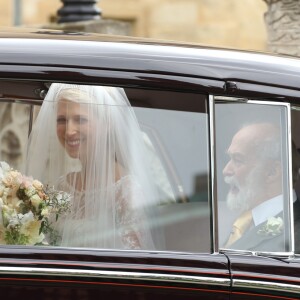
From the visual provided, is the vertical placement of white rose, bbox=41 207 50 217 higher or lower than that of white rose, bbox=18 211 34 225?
higher

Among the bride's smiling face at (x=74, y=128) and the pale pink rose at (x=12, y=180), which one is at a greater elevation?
the bride's smiling face at (x=74, y=128)

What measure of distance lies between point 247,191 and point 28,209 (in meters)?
0.75

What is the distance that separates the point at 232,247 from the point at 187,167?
0.31 metres

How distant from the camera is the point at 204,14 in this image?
642 inches

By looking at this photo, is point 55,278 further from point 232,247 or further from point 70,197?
point 232,247

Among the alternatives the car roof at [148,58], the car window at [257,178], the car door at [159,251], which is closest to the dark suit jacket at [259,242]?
the car window at [257,178]

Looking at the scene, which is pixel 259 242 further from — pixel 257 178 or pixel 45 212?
pixel 45 212

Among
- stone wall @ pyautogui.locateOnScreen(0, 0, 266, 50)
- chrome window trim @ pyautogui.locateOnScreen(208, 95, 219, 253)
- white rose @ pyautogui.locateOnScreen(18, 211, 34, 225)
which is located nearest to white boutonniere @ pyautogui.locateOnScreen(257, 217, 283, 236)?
chrome window trim @ pyautogui.locateOnScreen(208, 95, 219, 253)

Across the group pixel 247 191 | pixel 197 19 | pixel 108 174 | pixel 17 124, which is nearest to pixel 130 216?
pixel 108 174

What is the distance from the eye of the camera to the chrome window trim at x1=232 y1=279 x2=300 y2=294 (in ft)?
13.0

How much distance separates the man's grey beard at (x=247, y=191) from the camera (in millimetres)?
4113

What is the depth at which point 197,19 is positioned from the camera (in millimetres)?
16266

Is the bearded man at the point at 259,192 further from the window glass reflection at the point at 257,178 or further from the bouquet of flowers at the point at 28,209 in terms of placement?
the bouquet of flowers at the point at 28,209

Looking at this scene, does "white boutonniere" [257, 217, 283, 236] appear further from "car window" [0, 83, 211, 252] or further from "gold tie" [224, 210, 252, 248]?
"car window" [0, 83, 211, 252]
